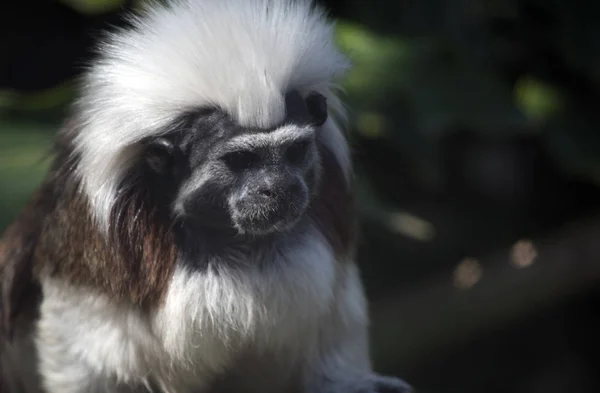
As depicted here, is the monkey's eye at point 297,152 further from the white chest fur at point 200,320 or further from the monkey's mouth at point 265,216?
the white chest fur at point 200,320

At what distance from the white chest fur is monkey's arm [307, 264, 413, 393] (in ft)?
Answer: 0.63

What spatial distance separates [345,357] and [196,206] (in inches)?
42.2

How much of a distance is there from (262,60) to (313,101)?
0.31 metres

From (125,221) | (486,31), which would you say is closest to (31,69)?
(486,31)

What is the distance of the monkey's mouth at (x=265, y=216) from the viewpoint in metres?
3.79

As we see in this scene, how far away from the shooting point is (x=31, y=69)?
6.91 meters

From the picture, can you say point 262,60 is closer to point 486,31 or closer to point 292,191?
point 292,191

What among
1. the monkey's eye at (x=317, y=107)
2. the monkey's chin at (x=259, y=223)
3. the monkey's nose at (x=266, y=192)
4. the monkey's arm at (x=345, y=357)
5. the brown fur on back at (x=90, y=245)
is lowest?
the monkey's arm at (x=345, y=357)

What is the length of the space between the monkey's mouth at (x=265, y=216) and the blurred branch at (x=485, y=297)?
2.82 metres

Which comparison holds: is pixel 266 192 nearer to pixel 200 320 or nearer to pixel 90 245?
pixel 200 320

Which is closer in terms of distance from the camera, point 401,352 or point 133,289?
point 133,289

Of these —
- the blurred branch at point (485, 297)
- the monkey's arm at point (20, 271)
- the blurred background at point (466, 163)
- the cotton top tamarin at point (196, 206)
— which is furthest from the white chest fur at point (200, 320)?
the blurred branch at point (485, 297)

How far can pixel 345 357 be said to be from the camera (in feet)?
15.1

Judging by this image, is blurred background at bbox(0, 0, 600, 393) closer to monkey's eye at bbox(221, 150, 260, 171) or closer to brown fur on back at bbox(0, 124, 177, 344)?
brown fur on back at bbox(0, 124, 177, 344)
